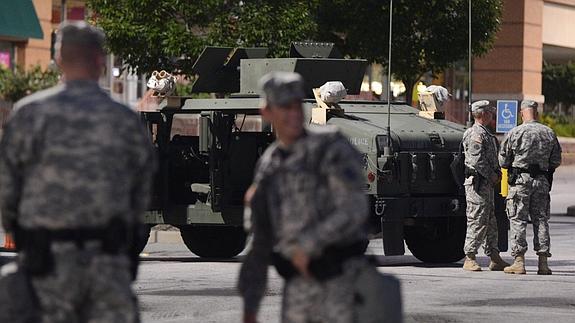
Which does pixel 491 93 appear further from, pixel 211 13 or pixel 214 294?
pixel 214 294

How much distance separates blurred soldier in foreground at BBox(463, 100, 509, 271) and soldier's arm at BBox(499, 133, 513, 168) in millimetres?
128

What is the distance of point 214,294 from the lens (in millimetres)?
14094

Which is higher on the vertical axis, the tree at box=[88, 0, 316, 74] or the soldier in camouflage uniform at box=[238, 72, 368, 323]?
the tree at box=[88, 0, 316, 74]

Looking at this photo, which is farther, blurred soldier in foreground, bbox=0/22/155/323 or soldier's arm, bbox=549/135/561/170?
soldier's arm, bbox=549/135/561/170

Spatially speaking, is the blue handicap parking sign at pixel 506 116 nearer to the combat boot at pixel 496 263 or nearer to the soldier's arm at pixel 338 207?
the combat boot at pixel 496 263

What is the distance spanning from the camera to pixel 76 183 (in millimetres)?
6500

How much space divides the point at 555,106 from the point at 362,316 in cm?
6535

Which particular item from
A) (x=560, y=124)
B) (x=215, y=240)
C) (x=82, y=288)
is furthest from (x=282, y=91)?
(x=560, y=124)

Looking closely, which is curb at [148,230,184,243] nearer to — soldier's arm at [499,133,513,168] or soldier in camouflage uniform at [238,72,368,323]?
soldier's arm at [499,133,513,168]

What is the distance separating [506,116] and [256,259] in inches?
997

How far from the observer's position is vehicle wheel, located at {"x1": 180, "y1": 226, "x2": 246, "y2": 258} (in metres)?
18.8

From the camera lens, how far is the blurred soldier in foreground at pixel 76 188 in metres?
6.48

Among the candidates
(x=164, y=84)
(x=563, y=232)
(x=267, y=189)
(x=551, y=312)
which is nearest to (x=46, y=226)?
(x=267, y=189)

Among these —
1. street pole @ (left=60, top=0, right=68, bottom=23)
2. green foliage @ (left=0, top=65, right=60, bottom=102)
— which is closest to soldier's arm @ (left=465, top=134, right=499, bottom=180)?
green foliage @ (left=0, top=65, right=60, bottom=102)
